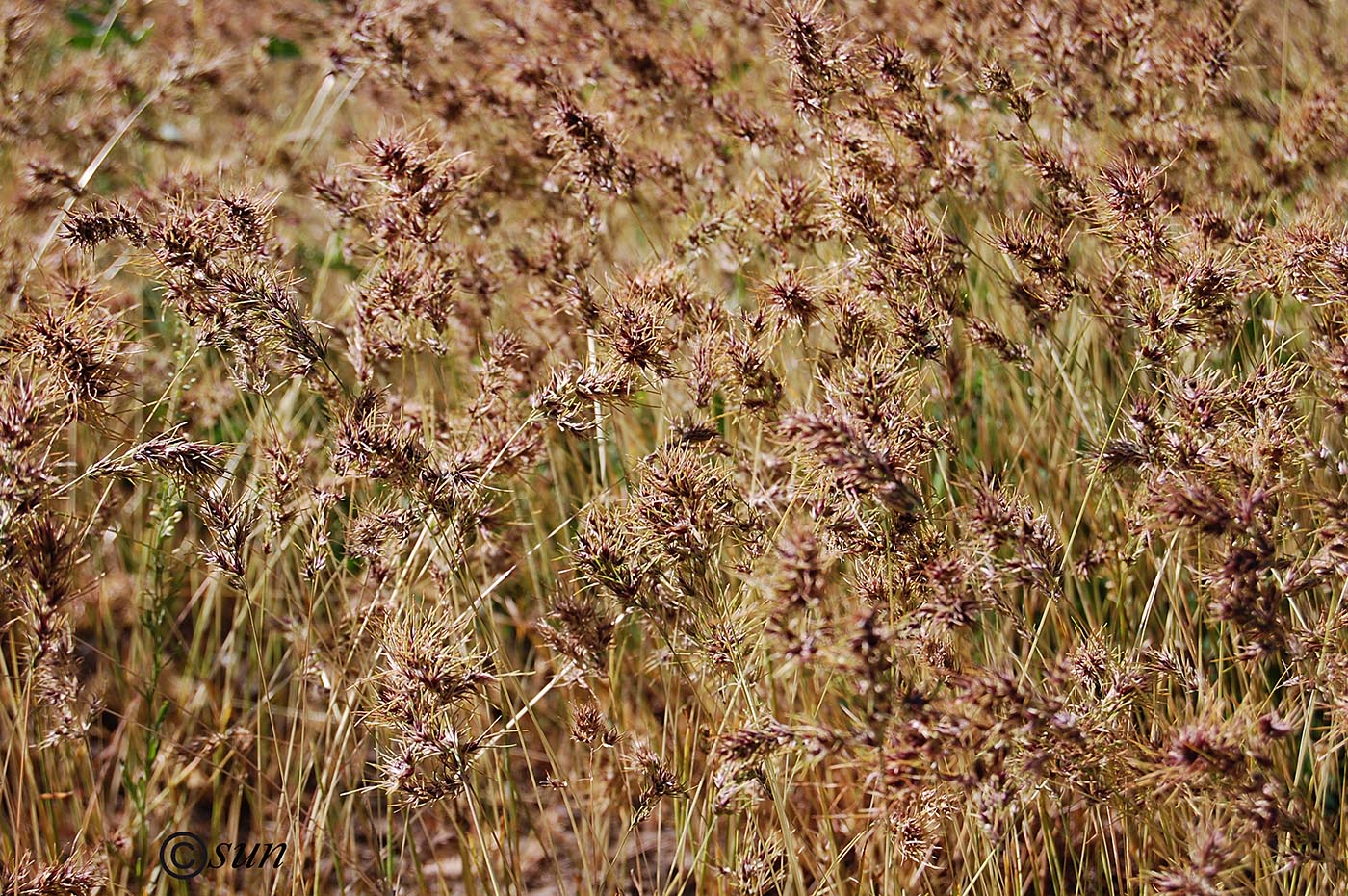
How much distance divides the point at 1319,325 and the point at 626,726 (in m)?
1.36

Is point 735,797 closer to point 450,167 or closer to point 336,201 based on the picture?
point 450,167

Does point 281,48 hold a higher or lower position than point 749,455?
higher

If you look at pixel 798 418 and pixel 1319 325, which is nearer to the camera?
pixel 798 418

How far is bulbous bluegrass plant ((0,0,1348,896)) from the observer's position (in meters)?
1.29

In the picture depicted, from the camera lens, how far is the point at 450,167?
69.1 inches

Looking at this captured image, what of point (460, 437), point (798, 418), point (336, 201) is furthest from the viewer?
point (336, 201)

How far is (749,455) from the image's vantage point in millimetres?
1999

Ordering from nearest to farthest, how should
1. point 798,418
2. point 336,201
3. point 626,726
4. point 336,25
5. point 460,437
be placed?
point 798,418, point 460,437, point 336,201, point 626,726, point 336,25

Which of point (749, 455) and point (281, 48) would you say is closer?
point (749, 455)

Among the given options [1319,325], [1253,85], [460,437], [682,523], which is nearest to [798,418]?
[682,523]

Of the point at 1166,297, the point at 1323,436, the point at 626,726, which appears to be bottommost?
the point at 626,726

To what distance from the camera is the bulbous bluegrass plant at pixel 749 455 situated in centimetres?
129

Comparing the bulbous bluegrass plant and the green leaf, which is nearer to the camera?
the bulbous bluegrass plant

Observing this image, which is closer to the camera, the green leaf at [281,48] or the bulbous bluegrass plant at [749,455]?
the bulbous bluegrass plant at [749,455]
